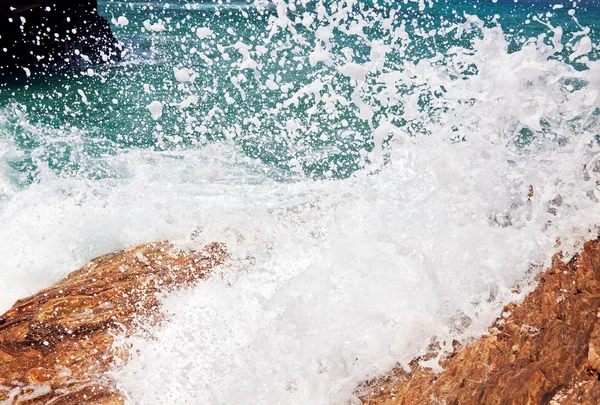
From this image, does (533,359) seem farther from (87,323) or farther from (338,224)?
(87,323)

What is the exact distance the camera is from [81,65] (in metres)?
12.1

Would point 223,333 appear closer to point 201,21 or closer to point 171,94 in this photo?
point 171,94

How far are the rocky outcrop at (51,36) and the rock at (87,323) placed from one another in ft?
30.1

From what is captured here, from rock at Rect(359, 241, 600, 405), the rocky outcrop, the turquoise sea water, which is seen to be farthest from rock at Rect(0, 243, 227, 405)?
the rocky outcrop

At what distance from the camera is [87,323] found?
292 cm

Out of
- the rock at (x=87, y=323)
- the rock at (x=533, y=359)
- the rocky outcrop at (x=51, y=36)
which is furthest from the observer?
the rocky outcrop at (x=51, y=36)

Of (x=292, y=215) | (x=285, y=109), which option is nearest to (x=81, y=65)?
(x=285, y=109)

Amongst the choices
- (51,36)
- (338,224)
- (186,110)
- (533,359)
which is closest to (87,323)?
(338,224)

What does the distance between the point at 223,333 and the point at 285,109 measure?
6833mm

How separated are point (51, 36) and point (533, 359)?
491 inches

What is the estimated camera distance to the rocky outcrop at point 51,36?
33.8ft

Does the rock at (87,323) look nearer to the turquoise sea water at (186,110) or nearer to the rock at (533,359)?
the rock at (533,359)

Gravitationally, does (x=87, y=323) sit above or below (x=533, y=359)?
below

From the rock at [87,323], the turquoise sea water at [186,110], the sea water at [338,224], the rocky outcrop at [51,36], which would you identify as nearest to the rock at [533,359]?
the sea water at [338,224]
